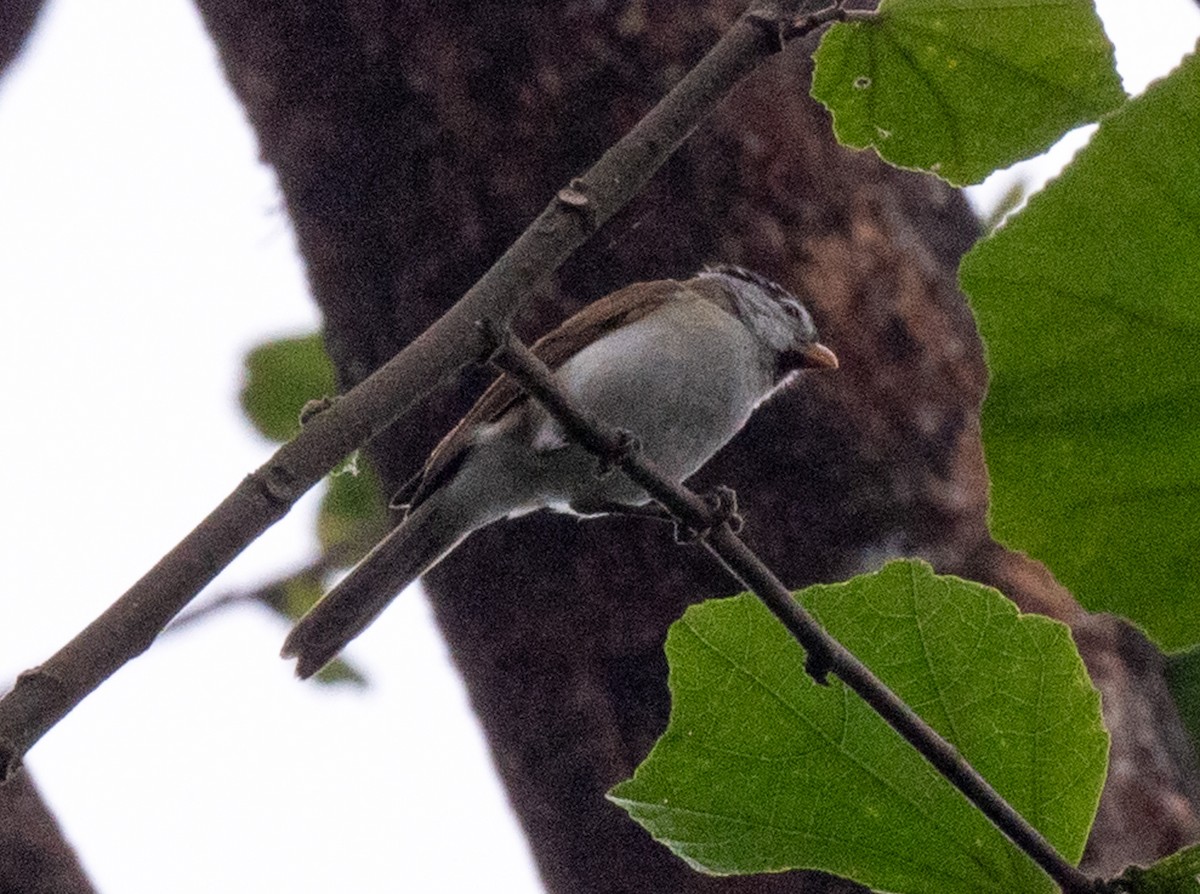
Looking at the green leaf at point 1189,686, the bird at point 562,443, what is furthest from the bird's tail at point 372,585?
the green leaf at point 1189,686

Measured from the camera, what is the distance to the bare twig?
108 cm

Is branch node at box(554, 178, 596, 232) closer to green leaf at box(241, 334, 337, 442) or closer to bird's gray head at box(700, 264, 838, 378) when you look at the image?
bird's gray head at box(700, 264, 838, 378)

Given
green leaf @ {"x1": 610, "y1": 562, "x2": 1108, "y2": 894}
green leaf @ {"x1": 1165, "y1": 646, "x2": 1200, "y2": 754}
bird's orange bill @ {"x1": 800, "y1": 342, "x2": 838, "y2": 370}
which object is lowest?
green leaf @ {"x1": 1165, "y1": 646, "x2": 1200, "y2": 754}

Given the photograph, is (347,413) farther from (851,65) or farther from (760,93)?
(760,93)

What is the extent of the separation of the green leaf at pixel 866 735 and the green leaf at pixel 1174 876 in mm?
216

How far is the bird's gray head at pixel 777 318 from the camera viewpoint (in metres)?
3.78

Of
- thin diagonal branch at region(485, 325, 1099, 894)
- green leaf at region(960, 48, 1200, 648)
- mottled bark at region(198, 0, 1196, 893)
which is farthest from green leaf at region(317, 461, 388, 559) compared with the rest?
green leaf at region(960, 48, 1200, 648)

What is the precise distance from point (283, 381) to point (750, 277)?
1263mm

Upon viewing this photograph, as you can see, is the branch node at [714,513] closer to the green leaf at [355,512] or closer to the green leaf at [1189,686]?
the green leaf at [1189,686]

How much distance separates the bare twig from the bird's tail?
1.81 m

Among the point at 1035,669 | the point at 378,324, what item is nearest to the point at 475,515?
the point at 378,324

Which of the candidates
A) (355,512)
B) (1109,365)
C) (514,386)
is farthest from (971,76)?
(355,512)

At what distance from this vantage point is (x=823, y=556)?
344 centimetres

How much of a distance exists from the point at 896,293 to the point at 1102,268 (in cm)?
250
